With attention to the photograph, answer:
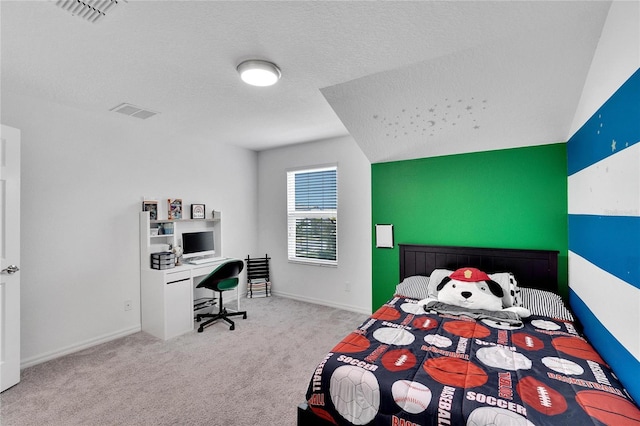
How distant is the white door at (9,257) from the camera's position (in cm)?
224

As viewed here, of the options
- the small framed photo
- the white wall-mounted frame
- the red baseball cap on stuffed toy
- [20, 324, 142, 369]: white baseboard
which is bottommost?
[20, 324, 142, 369]: white baseboard

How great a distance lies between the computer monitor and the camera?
3.76m

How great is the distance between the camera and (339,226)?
13.7 feet

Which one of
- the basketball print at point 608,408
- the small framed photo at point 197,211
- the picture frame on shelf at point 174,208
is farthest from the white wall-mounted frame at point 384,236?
the picture frame on shelf at point 174,208

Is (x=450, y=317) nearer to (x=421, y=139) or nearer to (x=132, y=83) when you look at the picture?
(x=421, y=139)

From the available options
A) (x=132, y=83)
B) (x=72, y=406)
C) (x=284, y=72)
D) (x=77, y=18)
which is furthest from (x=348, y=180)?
(x=72, y=406)

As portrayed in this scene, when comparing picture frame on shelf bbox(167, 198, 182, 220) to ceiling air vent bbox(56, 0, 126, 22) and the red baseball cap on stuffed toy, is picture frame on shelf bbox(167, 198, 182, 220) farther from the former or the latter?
the red baseball cap on stuffed toy

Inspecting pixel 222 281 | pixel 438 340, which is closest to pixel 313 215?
pixel 222 281

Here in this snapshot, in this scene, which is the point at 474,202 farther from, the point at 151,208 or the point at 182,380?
the point at 151,208

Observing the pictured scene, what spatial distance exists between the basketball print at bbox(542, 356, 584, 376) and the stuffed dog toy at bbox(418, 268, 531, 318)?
62 cm

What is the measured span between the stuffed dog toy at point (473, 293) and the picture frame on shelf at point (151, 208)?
10.4ft

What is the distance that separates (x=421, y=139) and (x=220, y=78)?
6.54 feet

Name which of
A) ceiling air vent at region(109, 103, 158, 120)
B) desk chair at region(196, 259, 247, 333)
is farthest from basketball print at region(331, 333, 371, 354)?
ceiling air vent at region(109, 103, 158, 120)

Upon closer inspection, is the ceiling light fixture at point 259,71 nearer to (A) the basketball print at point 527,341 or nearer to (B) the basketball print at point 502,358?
(B) the basketball print at point 502,358
